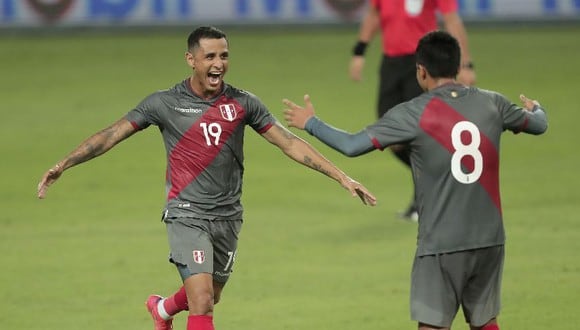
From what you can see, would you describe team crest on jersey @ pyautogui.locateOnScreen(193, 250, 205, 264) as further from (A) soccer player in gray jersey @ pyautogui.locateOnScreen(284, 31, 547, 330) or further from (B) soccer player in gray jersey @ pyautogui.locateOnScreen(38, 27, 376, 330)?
(A) soccer player in gray jersey @ pyautogui.locateOnScreen(284, 31, 547, 330)

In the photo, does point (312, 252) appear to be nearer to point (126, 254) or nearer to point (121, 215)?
point (126, 254)

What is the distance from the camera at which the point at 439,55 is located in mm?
7418

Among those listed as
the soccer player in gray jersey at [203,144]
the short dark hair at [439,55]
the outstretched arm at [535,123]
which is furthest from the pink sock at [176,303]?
the outstretched arm at [535,123]

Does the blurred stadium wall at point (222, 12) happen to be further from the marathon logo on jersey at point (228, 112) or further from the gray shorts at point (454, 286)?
the gray shorts at point (454, 286)

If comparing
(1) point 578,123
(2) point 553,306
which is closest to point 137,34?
(1) point 578,123

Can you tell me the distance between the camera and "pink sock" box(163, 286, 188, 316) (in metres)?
9.09

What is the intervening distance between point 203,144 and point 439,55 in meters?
1.89

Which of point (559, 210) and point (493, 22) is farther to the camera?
point (493, 22)

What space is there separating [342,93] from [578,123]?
4.04 metres

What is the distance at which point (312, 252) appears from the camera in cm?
1247

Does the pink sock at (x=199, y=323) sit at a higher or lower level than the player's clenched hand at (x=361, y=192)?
lower

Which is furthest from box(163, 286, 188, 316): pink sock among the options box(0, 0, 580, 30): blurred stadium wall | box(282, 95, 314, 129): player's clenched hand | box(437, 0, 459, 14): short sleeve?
box(0, 0, 580, 30): blurred stadium wall

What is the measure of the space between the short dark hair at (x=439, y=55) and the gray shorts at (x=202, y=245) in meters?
1.96

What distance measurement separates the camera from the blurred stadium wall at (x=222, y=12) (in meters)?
25.4
